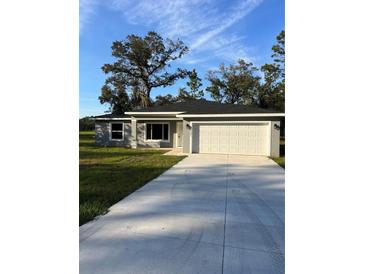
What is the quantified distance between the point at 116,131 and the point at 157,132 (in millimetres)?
3535

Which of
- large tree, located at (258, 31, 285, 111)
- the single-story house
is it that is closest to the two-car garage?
the single-story house

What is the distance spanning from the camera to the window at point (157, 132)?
18.4 m

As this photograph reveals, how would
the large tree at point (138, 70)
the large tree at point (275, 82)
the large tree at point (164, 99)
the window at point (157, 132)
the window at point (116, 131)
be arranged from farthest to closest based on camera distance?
the large tree at point (164, 99), the large tree at point (138, 70), the large tree at point (275, 82), the window at point (116, 131), the window at point (157, 132)

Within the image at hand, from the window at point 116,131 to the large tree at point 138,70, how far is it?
A: 12.3 metres

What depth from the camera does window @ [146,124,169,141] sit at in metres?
18.4

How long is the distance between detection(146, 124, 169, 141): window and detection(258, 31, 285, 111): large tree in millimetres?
11767

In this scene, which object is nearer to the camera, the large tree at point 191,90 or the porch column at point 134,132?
the porch column at point 134,132

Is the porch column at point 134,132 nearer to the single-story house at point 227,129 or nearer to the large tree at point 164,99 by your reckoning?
the single-story house at point 227,129

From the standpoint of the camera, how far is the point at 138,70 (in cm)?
3098

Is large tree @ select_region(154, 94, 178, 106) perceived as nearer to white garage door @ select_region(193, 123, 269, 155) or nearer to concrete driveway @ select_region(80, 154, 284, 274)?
white garage door @ select_region(193, 123, 269, 155)

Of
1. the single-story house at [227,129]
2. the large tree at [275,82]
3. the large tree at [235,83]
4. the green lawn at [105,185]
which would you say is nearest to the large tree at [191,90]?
the large tree at [235,83]

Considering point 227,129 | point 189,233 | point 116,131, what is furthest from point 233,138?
point 189,233
